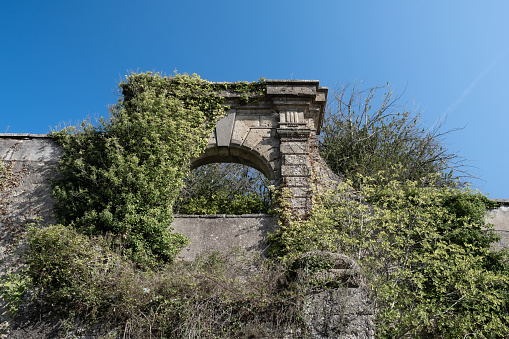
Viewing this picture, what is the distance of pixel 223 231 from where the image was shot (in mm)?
8094

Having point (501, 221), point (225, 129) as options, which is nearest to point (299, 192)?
point (225, 129)

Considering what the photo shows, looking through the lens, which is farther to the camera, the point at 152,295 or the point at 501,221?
the point at 501,221

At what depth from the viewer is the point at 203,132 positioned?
9.10 m

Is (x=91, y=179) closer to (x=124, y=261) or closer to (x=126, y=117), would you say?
(x=126, y=117)

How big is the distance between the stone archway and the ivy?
55 centimetres

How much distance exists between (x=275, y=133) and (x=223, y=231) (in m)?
2.44

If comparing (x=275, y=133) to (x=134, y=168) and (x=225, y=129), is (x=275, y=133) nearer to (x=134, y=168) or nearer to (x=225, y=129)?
(x=225, y=129)

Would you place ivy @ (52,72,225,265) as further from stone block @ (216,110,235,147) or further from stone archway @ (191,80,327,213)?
stone archway @ (191,80,327,213)

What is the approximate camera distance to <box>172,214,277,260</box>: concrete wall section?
7.96 meters

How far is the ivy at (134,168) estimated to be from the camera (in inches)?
287

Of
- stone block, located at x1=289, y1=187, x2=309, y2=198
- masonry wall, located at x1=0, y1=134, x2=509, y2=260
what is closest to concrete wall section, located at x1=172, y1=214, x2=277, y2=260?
masonry wall, located at x1=0, y1=134, x2=509, y2=260

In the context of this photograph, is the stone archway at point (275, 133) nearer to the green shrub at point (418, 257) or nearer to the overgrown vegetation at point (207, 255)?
the overgrown vegetation at point (207, 255)

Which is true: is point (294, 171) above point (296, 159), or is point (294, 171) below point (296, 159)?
below

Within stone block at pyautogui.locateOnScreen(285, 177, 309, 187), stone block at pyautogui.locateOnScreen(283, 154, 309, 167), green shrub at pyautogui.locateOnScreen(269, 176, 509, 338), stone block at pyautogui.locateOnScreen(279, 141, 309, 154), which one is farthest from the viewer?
stone block at pyautogui.locateOnScreen(279, 141, 309, 154)
